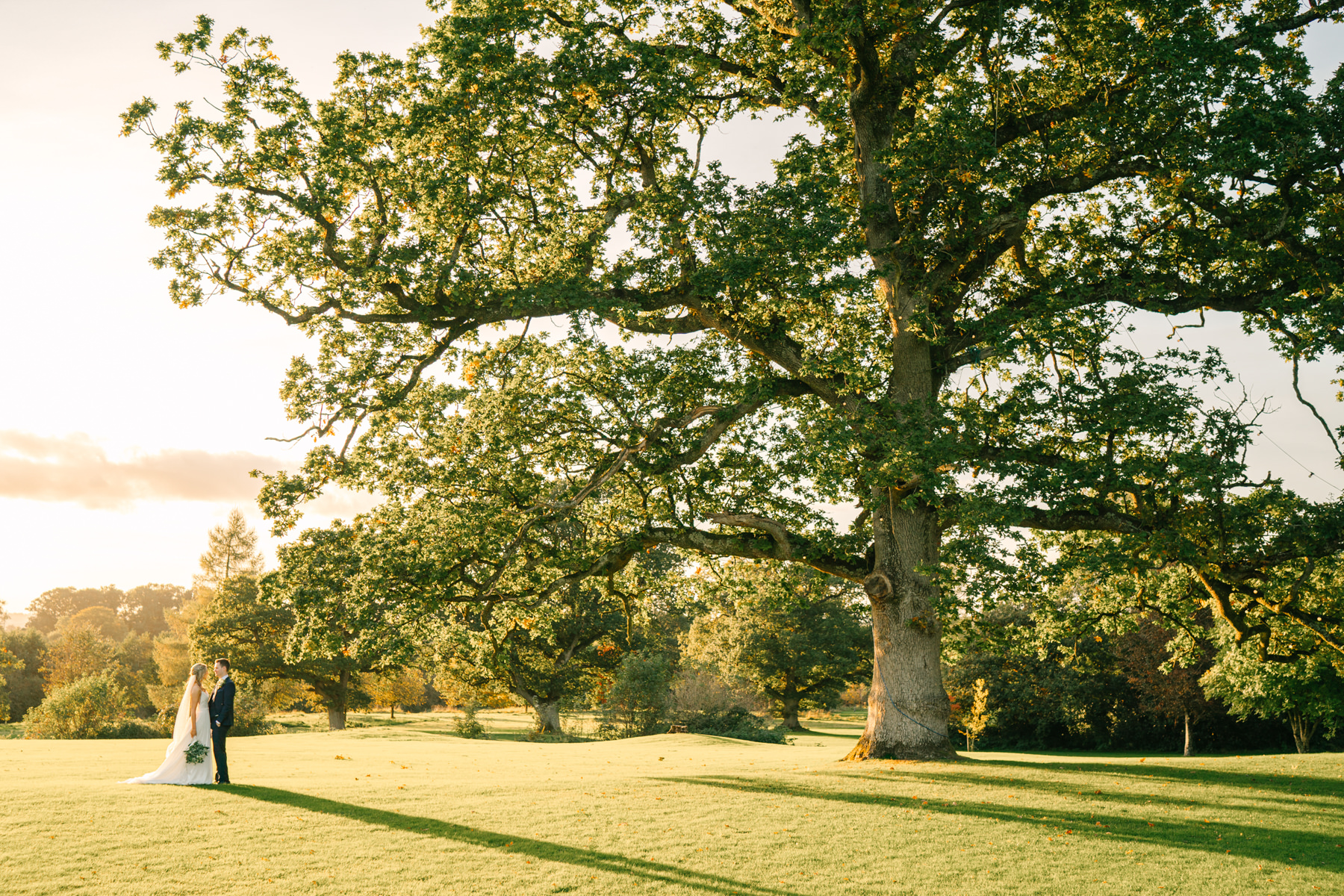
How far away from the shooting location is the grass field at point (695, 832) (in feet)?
26.6

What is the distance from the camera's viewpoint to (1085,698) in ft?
121

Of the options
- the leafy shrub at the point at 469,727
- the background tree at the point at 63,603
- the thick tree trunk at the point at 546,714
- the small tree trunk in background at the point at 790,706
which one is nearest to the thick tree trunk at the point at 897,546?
the thick tree trunk at the point at 546,714

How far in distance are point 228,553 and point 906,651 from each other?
74545 millimetres

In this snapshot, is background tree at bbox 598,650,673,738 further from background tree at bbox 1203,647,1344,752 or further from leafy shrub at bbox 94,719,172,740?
background tree at bbox 1203,647,1344,752

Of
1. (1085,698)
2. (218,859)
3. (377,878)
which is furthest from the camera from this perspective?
(1085,698)

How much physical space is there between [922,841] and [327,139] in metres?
14.1

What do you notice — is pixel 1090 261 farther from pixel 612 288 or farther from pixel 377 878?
pixel 377 878

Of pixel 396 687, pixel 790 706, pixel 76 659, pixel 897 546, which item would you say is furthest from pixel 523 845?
pixel 76 659

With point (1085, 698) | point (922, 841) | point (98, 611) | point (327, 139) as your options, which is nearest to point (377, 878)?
point (922, 841)

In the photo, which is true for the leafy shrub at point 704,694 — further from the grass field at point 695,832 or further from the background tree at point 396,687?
the grass field at point 695,832

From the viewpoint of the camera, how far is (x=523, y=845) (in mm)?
9406

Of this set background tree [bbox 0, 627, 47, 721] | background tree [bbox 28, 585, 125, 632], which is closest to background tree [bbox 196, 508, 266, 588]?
background tree [bbox 0, 627, 47, 721]

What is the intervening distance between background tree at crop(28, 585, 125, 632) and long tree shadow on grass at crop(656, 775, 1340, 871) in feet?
460

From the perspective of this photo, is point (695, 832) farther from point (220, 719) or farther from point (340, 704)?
point (340, 704)
